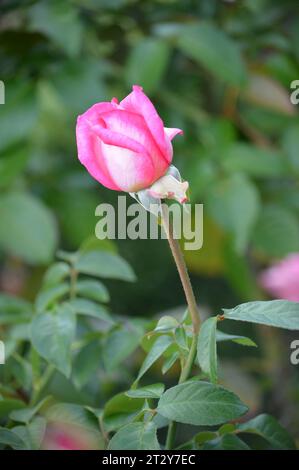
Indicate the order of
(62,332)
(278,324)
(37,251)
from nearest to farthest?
(278,324) < (62,332) < (37,251)

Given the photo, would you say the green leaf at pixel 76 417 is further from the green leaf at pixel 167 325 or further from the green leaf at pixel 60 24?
the green leaf at pixel 60 24

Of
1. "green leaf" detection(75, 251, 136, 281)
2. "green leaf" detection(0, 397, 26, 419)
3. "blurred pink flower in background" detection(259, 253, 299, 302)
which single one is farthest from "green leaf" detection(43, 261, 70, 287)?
"blurred pink flower in background" detection(259, 253, 299, 302)

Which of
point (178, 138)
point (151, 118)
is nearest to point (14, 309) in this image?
point (151, 118)

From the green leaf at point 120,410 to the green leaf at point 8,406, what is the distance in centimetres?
5

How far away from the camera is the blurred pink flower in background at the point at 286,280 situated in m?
0.86

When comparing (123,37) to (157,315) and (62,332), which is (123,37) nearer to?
(157,315)

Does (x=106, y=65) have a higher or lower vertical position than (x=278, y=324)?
higher

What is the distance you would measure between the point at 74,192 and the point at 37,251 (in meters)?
0.14

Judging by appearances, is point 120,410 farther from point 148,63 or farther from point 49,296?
point 148,63

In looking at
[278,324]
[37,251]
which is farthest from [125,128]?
[37,251]

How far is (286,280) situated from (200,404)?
20.5 inches

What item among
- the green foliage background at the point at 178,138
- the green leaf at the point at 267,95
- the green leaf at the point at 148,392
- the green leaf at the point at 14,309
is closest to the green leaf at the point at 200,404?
the green leaf at the point at 148,392
